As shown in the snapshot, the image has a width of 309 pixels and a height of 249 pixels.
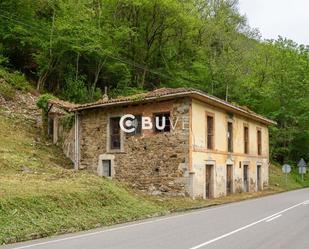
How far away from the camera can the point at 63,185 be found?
18438mm

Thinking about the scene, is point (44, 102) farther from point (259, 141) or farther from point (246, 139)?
point (259, 141)

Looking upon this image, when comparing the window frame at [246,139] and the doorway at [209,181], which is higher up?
the window frame at [246,139]

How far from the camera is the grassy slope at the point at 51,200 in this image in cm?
1405

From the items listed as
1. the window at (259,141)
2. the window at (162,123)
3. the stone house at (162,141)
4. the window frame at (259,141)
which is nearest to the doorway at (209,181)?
the stone house at (162,141)

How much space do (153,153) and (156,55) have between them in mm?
23537

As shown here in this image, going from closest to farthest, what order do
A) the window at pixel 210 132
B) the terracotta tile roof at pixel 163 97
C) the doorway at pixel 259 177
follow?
the terracotta tile roof at pixel 163 97, the window at pixel 210 132, the doorway at pixel 259 177

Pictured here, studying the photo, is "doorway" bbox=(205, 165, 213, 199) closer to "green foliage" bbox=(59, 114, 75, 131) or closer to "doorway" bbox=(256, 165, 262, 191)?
"green foliage" bbox=(59, 114, 75, 131)

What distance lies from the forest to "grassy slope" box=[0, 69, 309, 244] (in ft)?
39.5

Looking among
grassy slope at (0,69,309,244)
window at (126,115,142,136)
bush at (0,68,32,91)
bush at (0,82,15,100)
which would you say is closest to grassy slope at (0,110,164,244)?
grassy slope at (0,69,309,244)

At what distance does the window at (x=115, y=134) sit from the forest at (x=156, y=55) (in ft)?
34.6

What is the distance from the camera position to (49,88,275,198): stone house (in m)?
25.9

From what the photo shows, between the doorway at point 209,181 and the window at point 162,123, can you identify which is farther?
the doorway at point 209,181

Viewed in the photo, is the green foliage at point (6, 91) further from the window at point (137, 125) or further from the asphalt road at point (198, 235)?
the asphalt road at point (198, 235)

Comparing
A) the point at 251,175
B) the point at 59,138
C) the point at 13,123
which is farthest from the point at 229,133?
the point at 13,123
